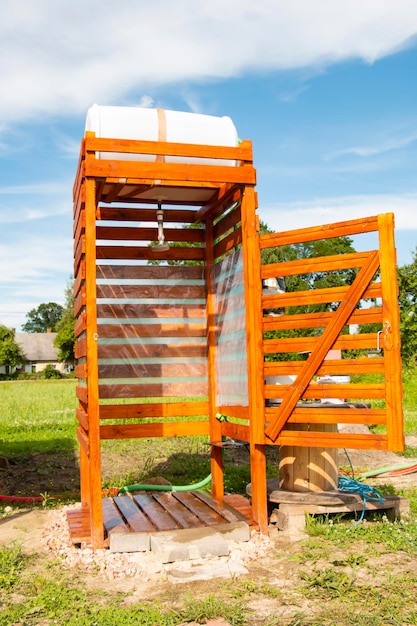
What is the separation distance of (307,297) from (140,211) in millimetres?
2405

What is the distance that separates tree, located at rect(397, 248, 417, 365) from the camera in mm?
33188

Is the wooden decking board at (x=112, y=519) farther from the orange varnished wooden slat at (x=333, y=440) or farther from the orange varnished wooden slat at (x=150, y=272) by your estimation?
the orange varnished wooden slat at (x=150, y=272)

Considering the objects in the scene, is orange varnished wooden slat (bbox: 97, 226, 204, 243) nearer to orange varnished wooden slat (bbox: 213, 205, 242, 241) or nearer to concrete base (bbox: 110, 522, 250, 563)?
orange varnished wooden slat (bbox: 213, 205, 242, 241)

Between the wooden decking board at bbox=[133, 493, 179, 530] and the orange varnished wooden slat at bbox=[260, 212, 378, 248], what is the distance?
8.25 ft

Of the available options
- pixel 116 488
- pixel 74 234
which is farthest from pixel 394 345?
pixel 116 488

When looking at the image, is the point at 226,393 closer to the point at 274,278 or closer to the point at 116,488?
the point at 274,278

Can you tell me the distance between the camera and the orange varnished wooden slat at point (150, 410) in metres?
6.43

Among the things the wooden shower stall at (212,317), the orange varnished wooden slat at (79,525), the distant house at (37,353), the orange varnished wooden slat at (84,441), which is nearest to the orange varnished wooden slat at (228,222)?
the wooden shower stall at (212,317)

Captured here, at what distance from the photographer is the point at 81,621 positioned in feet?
12.3

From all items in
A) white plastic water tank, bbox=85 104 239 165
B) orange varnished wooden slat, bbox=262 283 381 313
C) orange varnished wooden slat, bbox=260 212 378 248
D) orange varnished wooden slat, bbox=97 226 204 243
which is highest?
white plastic water tank, bbox=85 104 239 165

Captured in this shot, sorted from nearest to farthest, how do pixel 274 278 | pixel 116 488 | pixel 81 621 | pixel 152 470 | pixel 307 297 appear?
1. pixel 81 621
2. pixel 307 297
3. pixel 274 278
4. pixel 116 488
5. pixel 152 470

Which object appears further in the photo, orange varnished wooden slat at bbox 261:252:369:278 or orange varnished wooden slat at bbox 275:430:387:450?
orange varnished wooden slat at bbox 261:252:369:278

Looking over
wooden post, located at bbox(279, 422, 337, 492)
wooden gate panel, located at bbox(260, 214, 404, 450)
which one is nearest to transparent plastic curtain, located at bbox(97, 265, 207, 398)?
wooden post, located at bbox(279, 422, 337, 492)

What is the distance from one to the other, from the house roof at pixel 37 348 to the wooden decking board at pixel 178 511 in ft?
246
